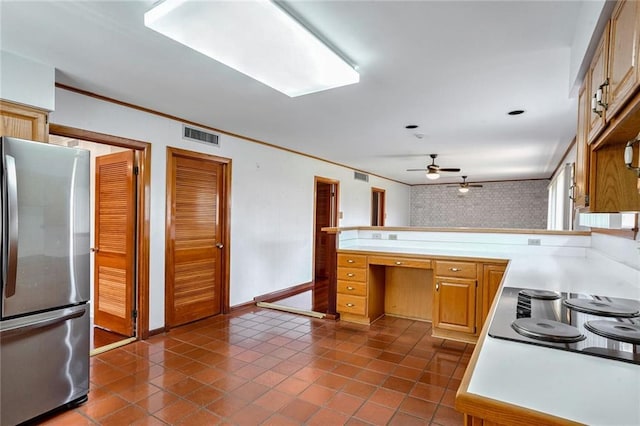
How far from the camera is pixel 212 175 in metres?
4.32

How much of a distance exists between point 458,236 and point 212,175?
3097 millimetres

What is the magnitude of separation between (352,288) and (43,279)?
2868mm

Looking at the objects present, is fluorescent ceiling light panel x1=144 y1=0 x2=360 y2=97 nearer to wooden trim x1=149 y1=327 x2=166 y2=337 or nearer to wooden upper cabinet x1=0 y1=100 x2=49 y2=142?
wooden upper cabinet x1=0 y1=100 x2=49 y2=142

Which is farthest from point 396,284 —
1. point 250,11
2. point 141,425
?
point 250,11

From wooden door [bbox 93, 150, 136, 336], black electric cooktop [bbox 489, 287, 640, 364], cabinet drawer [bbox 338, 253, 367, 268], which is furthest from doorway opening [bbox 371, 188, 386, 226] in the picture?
black electric cooktop [bbox 489, 287, 640, 364]

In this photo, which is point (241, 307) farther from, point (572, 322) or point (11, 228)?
point (572, 322)

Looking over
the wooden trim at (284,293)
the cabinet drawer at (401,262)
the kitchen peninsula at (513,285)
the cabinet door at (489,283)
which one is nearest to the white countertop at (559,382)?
the kitchen peninsula at (513,285)

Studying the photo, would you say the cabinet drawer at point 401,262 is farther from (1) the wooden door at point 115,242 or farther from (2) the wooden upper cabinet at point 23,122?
(2) the wooden upper cabinet at point 23,122

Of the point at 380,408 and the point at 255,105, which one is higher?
the point at 255,105

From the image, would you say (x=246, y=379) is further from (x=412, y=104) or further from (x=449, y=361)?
(x=412, y=104)

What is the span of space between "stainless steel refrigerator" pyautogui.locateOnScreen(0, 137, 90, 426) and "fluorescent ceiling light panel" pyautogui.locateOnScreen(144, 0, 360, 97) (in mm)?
1154

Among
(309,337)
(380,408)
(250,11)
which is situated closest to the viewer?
(250,11)

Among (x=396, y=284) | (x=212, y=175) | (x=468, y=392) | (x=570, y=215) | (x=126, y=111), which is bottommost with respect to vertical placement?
(x=396, y=284)

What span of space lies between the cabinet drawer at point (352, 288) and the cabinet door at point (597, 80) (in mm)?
2755
